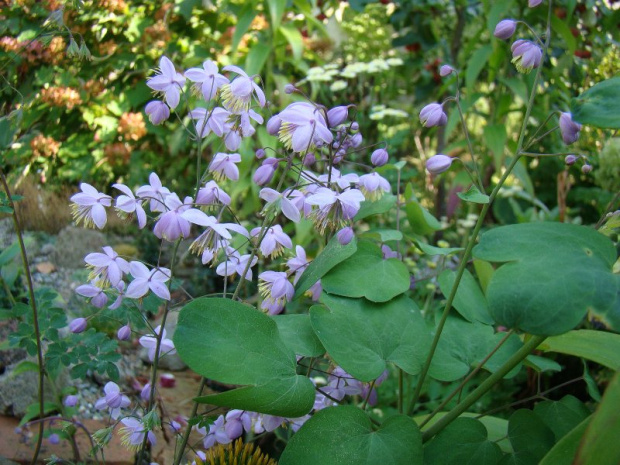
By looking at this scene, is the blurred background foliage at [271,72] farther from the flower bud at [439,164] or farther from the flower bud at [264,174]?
the flower bud at [439,164]

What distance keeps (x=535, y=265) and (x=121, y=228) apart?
206 cm

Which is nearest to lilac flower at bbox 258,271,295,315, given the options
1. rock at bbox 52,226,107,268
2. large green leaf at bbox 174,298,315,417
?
large green leaf at bbox 174,298,315,417

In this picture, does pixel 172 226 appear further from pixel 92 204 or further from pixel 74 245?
pixel 74 245

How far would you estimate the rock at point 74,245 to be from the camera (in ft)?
6.81

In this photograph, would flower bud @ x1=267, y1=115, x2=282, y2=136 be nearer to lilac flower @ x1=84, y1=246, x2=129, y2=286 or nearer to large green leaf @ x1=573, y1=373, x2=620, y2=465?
lilac flower @ x1=84, y1=246, x2=129, y2=286

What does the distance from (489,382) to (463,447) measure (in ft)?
0.34

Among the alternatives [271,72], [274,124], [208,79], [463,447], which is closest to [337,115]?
[274,124]

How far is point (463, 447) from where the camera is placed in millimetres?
849

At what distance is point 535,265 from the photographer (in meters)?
0.69

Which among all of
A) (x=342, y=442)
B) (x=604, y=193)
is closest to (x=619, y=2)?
(x=604, y=193)

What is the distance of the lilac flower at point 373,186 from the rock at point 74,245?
1392 millimetres

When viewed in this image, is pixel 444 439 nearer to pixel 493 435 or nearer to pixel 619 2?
pixel 493 435

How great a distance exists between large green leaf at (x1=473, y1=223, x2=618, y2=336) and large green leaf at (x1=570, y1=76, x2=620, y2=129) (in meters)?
0.13

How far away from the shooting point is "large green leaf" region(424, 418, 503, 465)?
841 millimetres
